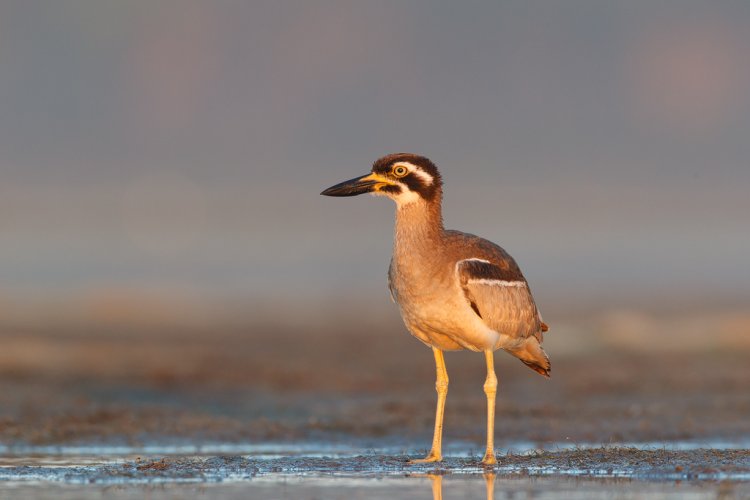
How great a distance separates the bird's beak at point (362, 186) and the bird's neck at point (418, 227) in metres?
0.29

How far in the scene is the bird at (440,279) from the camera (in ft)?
52.3

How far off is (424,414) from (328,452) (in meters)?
3.77

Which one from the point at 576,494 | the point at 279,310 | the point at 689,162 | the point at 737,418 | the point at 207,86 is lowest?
the point at 576,494

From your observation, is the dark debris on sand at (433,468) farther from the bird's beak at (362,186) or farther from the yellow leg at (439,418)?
the bird's beak at (362,186)

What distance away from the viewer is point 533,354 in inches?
685

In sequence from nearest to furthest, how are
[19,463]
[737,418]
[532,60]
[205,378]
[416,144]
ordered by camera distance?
[19,463]
[737,418]
[205,378]
[416,144]
[532,60]

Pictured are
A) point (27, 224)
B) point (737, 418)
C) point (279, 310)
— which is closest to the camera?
point (737, 418)

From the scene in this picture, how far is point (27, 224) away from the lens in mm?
115375

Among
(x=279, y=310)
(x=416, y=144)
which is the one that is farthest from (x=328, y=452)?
(x=416, y=144)

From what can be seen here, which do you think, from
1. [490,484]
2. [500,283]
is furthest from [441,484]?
[500,283]

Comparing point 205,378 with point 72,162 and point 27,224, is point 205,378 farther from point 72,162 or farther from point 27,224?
point 72,162

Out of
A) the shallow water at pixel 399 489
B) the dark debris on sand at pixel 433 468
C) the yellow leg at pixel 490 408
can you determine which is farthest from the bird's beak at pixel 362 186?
the shallow water at pixel 399 489

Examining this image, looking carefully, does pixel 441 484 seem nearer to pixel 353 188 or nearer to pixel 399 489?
pixel 399 489

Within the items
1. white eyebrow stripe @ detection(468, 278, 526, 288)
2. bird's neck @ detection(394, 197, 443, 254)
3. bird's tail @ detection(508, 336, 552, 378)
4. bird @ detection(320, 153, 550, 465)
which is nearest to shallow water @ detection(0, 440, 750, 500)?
bird @ detection(320, 153, 550, 465)
